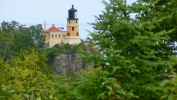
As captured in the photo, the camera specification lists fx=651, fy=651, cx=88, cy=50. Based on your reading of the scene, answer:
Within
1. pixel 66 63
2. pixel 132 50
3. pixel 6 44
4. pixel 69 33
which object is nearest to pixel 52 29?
pixel 69 33

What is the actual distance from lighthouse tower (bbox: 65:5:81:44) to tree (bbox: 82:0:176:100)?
77178 mm

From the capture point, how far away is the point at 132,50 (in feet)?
28.1

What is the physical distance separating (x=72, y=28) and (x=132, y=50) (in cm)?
7910

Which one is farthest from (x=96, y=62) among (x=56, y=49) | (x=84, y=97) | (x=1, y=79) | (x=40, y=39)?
(x=40, y=39)

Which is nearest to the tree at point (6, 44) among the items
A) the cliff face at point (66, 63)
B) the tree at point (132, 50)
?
the cliff face at point (66, 63)

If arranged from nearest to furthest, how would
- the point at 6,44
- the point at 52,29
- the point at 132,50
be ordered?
the point at 132,50, the point at 6,44, the point at 52,29

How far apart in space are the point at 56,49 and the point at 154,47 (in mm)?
69169

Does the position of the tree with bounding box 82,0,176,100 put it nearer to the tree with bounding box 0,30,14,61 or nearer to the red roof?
the tree with bounding box 0,30,14,61

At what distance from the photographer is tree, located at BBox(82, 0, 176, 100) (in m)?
8.13

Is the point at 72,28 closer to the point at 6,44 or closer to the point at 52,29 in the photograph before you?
the point at 52,29

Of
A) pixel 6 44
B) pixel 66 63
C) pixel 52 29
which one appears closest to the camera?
pixel 66 63

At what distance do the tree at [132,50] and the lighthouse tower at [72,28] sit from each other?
77.2 metres

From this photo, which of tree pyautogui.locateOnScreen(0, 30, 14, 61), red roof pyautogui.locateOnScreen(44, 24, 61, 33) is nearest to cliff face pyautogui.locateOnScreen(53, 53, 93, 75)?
tree pyautogui.locateOnScreen(0, 30, 14, 61)

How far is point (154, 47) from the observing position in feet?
28.9
